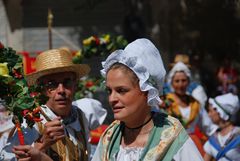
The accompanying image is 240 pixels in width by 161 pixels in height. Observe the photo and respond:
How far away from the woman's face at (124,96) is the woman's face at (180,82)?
4.40m

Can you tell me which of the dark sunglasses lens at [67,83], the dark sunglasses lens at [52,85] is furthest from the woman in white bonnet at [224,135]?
the dark sunglasses lens at [52,85]

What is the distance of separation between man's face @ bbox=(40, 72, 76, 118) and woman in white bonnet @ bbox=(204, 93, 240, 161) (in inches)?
79.1

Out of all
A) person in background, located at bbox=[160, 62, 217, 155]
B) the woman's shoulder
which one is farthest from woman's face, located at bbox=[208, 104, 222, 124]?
the woman's shoulder

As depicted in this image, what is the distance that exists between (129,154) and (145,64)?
52 cm

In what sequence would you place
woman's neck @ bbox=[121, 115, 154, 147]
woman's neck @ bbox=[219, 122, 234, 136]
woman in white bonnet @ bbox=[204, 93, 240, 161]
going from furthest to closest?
woman's neck @ bbox=[219, 122, 234, 136], woman in white bonnet @ bbox=[204, 93, 240, 161], woman's neck @ bbox=[121, 115, 154, 147]

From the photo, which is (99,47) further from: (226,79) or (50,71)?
(226,79)

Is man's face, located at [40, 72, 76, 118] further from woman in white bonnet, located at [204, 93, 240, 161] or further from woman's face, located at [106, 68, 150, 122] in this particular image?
woman in white bonnet, located at [204, 93, 240, 161]

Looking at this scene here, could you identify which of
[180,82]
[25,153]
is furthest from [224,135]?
[25,153]

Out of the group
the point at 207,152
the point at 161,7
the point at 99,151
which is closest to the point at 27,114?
the point at 99,151

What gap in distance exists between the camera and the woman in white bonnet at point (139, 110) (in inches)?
154

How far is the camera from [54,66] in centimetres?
511

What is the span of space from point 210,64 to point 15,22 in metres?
6.89

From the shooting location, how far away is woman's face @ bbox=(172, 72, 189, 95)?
841 cm

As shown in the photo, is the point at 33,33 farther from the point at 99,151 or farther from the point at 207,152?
the point at 99,151
